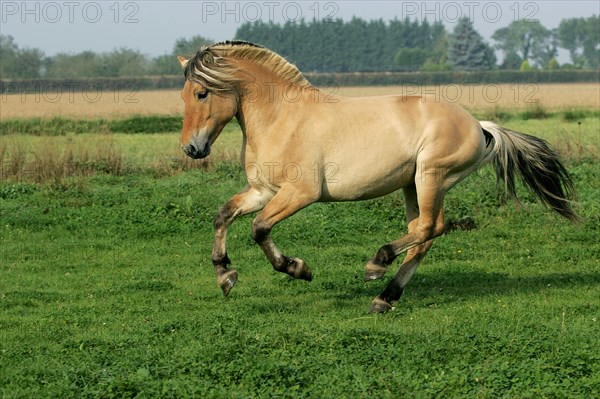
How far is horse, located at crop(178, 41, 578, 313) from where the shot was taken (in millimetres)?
7711

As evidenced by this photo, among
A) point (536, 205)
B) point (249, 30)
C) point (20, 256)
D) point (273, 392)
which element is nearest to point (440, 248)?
point (536, 205)

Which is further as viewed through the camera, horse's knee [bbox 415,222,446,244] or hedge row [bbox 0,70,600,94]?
hedge row [bbox 0,70,600,94]

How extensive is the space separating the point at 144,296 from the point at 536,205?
230 inches

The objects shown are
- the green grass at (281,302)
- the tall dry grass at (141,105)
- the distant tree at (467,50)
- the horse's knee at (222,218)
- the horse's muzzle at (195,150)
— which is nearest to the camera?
the green grass at (281,302)

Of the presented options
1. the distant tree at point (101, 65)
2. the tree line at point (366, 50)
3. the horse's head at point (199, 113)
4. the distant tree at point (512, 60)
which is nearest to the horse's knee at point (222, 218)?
the horse's head at point (199, 113)

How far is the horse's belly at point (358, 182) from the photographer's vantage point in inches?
309

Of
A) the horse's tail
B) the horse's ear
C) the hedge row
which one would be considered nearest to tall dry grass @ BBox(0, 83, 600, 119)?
the hedge row

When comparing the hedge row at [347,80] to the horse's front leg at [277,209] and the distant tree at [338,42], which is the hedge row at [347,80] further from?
the horse's front leg at [277,209]

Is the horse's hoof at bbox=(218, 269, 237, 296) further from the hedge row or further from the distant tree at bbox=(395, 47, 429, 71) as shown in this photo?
the distant tree at bbox=(395, 47, 429, 71)

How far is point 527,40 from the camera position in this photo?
12875cm

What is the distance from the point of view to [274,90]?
7.97 m

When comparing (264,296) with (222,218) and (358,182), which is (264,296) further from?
(358,182)

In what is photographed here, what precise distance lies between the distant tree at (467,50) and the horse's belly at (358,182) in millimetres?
80207

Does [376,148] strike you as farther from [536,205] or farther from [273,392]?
[536,205]
